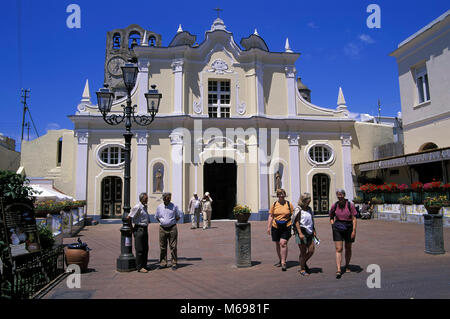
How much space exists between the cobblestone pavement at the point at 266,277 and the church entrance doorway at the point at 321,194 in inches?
422

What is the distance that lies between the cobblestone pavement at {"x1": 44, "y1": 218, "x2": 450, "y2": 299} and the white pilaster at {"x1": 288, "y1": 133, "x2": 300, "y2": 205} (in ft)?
32.5

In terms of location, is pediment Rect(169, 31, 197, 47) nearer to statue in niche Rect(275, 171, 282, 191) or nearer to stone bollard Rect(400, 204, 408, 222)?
statue in niche Rect(275, 171, 282, 191)

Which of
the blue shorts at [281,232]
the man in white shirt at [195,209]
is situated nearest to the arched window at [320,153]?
the man in white shirt at [195,209]

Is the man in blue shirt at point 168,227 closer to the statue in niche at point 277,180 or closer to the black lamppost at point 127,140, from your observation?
the black lamppost at point 127,140

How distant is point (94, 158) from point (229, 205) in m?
8.41

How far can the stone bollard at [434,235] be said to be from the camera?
8.68 m

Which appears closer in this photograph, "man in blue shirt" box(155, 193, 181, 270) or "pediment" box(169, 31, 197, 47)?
"man in blue shirt" box(155, 193, 181, 270)

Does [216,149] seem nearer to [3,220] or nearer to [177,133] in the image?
[177,133]

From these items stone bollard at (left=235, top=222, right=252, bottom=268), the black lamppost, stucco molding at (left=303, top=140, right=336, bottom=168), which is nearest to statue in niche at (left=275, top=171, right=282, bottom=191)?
stucco molding at (left=303, top=140, right=336, bottom=168)

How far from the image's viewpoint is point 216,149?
20344 mm

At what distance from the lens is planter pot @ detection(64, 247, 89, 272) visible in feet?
24.4

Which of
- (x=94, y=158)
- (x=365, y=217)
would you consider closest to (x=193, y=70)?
(x=94, y=158)

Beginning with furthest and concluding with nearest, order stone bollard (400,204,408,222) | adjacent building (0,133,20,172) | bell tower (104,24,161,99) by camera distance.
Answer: bell tower (104,24,161,99), adjacent building (0,133,20,172), stone bollard (400,204,408,222)
